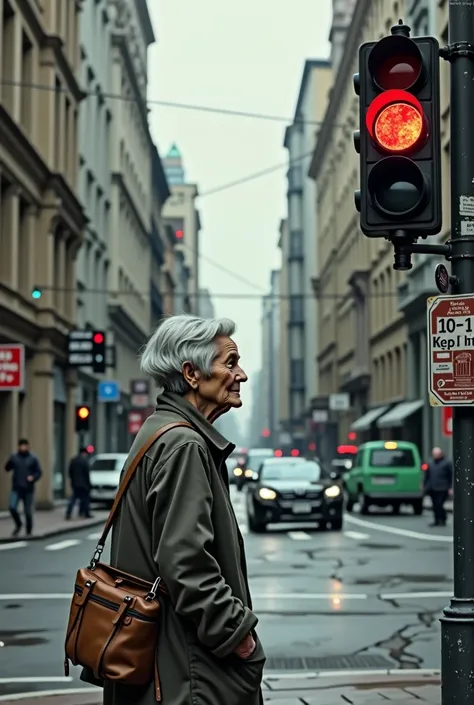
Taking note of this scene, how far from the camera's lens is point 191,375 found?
3.94 meters

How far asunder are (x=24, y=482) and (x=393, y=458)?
13.0 meters

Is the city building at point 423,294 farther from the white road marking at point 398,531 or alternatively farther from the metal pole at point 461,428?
the metal pole at point 461,428

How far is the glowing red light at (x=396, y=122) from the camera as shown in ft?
19.7

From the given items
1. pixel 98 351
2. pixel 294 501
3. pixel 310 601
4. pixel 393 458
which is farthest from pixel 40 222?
pixel 310 601

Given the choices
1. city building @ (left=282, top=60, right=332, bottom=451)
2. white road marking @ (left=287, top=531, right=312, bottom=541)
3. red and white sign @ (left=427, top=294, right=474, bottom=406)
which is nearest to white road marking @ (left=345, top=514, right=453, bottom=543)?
white road marking @ (left=287, top=531, right=312, bottom=541)

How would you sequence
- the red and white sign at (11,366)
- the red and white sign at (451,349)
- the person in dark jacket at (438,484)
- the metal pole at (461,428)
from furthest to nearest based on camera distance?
the person in dark jacket at (438,484) → the red and white sign at (11,366) → the red and white sign at (451,349) → the metal pole at (461,428)

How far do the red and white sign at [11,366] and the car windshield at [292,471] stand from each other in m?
5.75

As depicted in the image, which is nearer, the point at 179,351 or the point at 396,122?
the point at 179,351

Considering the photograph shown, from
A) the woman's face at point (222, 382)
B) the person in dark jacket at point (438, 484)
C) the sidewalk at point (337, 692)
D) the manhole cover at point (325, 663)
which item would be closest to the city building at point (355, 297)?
the person in dark jacket at point (438, 484)

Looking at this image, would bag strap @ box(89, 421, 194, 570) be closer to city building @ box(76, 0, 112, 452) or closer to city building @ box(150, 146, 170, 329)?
city building @ box(76, 0, 112, 452)

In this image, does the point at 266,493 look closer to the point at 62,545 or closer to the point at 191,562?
the point at 62,545

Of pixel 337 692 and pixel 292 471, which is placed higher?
pixel 292 471

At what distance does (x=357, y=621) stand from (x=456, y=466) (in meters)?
6.02

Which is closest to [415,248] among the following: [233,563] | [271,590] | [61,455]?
[233,563]
